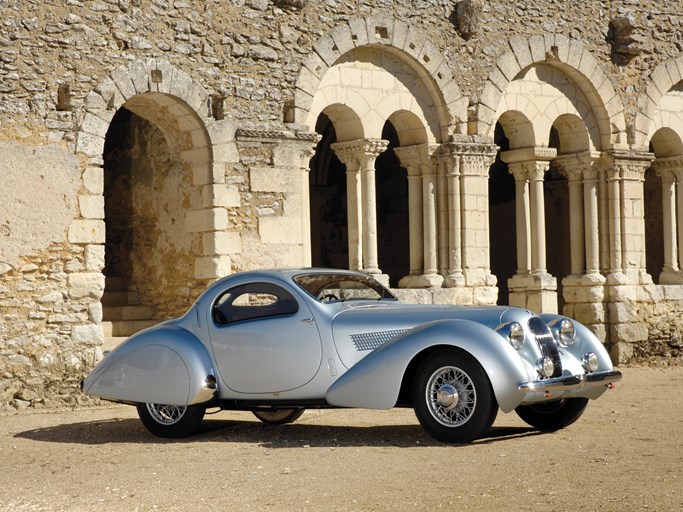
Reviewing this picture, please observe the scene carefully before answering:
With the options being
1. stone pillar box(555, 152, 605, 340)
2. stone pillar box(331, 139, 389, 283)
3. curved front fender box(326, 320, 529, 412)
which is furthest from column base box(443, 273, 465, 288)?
curved front fender box(326, 320, 529, 412)

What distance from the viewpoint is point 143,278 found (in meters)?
12.5

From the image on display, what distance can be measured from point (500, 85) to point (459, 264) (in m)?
2.19

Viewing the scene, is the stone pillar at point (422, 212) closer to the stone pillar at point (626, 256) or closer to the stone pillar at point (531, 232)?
the stone pillar at point (531, 232)

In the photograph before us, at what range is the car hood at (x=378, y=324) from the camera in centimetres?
729

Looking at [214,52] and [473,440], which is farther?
[214,52]

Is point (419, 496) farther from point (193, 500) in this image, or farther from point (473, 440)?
point (473, 440)

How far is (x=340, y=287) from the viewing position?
26.3ft

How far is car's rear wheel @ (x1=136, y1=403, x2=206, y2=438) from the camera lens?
25.4ft

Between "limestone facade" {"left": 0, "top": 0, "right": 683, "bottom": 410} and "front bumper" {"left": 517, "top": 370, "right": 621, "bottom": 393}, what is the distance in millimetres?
4830

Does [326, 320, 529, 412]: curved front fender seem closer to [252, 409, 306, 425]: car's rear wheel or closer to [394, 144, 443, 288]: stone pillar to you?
[252, 409, 306, 425]: car's rear wheel

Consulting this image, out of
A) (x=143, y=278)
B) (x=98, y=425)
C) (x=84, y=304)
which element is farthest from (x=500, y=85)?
(x=98, y=425)

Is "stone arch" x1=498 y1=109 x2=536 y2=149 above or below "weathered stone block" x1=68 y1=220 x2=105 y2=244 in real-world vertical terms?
above

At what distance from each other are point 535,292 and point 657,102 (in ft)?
10.6

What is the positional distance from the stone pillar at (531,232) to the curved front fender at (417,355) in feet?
24.1
